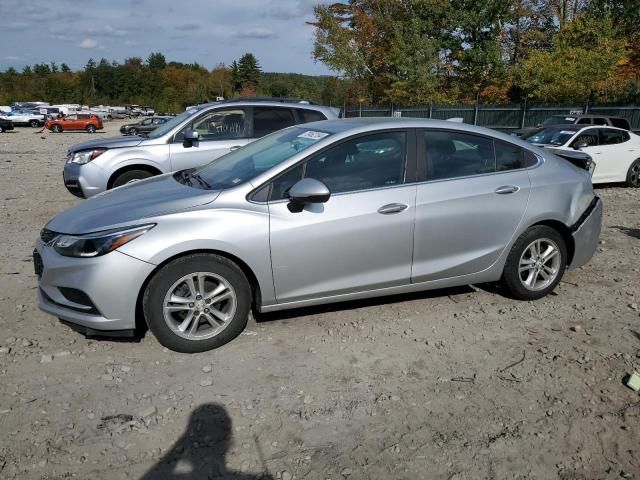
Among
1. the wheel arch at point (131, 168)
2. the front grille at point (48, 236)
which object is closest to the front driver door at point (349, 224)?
the front grille at point (48, 236)

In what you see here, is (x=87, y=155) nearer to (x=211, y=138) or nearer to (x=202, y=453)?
(x=211, y=138)

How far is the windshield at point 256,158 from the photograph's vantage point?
4.23 meters

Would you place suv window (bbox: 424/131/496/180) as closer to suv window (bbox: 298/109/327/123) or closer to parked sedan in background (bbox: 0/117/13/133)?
suv window (bbox: 298/109/327/123)

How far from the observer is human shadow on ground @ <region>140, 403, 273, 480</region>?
271 centimetres

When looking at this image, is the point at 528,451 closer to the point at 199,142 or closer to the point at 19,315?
the point at 19,315

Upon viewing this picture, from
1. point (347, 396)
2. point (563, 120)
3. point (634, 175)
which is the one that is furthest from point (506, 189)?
point (563, 120)

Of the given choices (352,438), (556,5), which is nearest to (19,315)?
(352,438)

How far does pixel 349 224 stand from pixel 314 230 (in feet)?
0.91

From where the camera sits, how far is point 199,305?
3.85 meters

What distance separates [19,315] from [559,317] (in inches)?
178

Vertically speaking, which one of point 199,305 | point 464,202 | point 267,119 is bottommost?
point 199,305

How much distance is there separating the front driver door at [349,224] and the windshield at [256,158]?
0.80 feet

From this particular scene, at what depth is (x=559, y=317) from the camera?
183 inches

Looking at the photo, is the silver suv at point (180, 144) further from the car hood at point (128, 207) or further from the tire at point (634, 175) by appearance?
the tire at point (634, 175)
